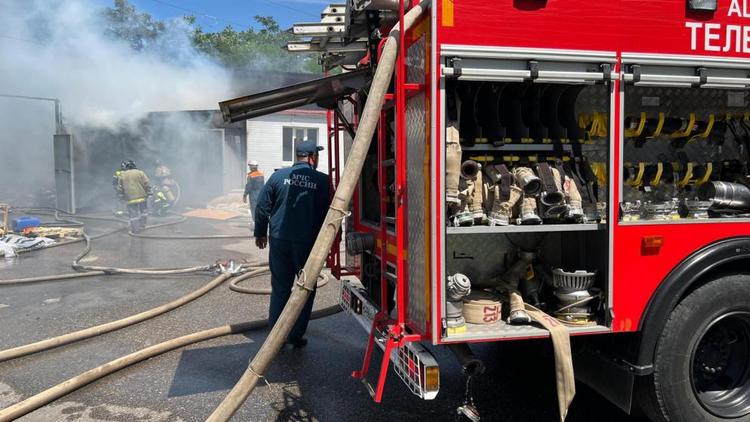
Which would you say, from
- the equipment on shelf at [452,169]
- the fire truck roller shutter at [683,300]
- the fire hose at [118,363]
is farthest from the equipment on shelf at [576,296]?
the fire hose at [118,363]

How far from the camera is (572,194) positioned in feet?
11.0

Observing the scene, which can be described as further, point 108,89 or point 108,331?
point 108,89

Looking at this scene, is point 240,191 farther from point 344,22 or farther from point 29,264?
point 344,22

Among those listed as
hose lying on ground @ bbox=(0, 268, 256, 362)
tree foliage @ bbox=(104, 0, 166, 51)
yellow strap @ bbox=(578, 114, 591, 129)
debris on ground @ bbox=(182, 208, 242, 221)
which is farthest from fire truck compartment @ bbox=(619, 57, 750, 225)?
tree foliage @ bbox=(104, 0, 166, 51)

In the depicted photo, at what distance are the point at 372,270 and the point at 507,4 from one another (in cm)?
223

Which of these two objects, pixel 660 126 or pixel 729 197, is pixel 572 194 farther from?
pixel 729 197

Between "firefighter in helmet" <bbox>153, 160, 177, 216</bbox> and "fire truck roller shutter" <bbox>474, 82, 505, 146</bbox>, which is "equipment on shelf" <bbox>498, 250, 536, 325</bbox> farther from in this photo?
"firefighter in helmet" <bbox>153, 160, 177, 216</bbox>

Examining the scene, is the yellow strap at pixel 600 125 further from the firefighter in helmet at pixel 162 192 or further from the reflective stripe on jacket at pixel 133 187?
the firefighter in helmet at pixel 162 192

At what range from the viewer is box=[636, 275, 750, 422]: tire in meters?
3.26

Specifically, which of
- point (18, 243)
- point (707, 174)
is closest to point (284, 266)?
point (707, 174)

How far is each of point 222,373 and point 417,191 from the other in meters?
2.62

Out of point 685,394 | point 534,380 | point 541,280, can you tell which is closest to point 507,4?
point 541,280

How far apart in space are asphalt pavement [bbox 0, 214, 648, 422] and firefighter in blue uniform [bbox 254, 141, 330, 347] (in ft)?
2.00

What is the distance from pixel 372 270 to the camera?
4.43 metres
